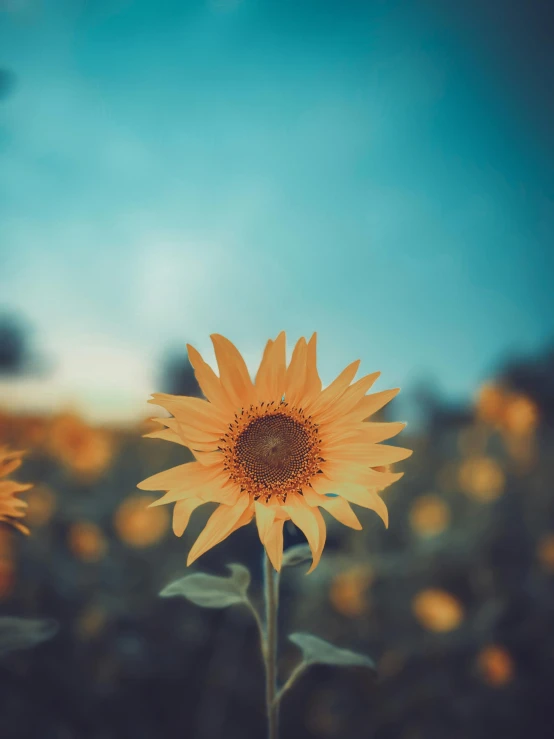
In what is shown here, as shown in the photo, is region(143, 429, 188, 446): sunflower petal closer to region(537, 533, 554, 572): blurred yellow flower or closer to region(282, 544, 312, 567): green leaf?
region(282, 544, 312, 567): green leaf

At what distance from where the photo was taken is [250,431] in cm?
73

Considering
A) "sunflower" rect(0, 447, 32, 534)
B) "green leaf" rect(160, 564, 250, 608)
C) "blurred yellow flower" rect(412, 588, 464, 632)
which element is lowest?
"blurred yellow flower" rect(412, 588, 464, 632)

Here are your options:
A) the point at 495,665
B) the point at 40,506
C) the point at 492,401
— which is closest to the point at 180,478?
the point at 492,401

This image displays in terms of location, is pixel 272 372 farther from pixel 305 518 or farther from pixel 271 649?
pixel 271 649

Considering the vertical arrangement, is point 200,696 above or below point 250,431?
below

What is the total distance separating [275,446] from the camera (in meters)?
0.74

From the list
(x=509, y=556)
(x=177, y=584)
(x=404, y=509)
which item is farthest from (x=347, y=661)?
(x=404, y=509)

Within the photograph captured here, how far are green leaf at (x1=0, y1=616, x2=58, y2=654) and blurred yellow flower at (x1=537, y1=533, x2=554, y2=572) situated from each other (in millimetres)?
2507

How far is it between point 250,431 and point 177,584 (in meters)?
0.22

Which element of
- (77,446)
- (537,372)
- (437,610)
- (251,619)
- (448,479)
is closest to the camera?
(251,619)

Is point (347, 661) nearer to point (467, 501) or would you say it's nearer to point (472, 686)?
point (472, 686)

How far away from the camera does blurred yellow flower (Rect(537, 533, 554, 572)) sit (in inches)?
98.6

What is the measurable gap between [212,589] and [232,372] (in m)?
0.26

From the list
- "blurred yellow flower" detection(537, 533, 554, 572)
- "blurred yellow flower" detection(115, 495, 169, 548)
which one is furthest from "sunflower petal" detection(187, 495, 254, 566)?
"blurred yellow flower" detection(537, 533, 554, 572)
